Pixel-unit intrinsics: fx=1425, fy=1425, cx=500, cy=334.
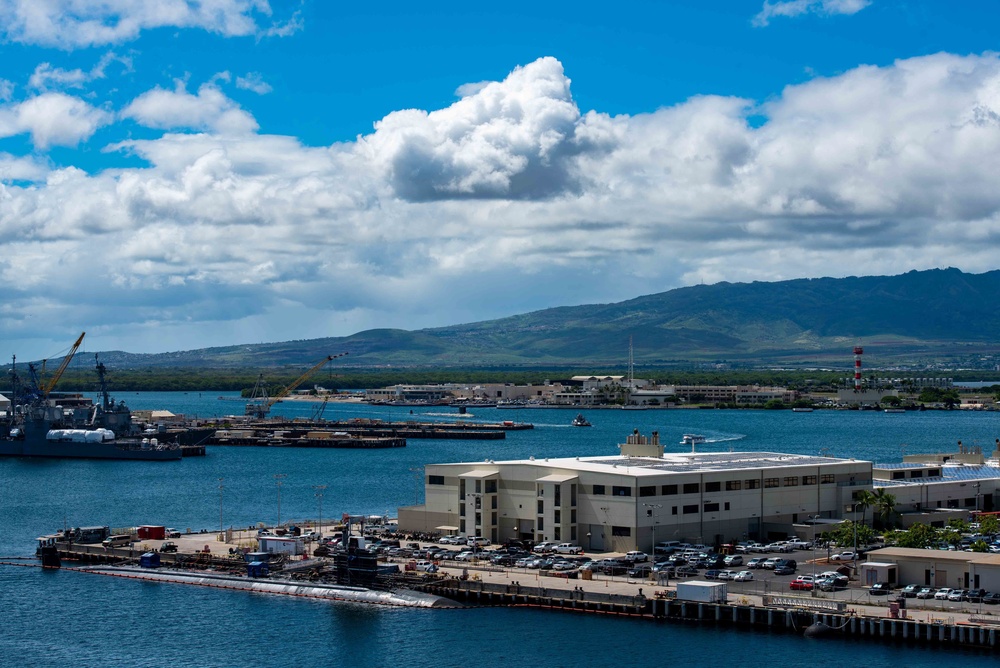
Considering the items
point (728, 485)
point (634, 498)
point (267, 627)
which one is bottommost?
point (267, 627)

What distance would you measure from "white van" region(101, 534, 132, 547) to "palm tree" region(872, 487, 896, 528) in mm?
27861

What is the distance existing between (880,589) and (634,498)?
32.3ft

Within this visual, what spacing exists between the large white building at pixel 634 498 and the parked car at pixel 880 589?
8.86 meters

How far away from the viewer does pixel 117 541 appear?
53.1m

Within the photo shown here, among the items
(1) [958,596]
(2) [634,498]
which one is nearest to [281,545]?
(2) [634,498]

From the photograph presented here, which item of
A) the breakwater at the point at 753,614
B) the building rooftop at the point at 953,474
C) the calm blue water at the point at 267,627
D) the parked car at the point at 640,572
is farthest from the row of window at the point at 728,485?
the calm blue water at the point at 267,627

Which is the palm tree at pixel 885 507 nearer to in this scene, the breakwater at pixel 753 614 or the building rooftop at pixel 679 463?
the building rooftop at pixel 679 463

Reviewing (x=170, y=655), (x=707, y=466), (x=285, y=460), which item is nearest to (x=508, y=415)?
(x=285, y=460)

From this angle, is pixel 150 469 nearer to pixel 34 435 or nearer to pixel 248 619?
pixel 34 435

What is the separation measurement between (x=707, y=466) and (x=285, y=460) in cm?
6259

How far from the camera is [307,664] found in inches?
1441

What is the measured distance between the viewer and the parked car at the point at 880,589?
132ft

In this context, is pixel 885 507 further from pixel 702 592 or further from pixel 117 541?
pixel 117 541

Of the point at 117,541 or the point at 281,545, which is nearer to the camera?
the point at 281,545
